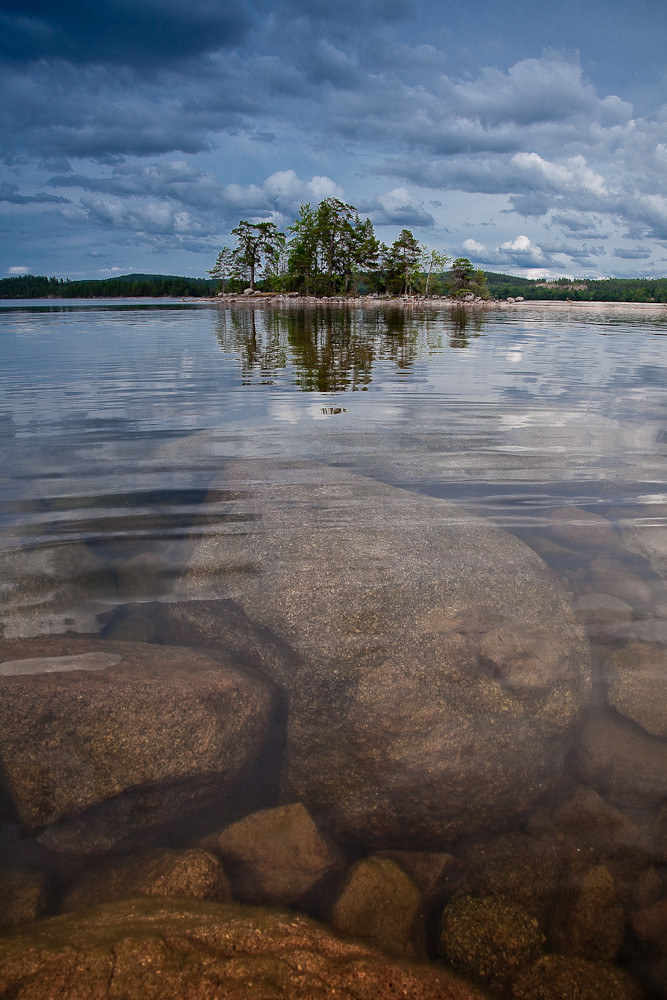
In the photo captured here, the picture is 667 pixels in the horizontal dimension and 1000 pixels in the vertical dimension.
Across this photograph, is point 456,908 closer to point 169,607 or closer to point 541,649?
point 541,649

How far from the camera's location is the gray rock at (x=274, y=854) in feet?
8.39

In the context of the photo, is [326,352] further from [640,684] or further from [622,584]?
[640,684]

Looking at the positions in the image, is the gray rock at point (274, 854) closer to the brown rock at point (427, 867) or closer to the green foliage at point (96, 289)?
the brown rock at point (427, 867)

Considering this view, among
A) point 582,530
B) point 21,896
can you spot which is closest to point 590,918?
point 21,896

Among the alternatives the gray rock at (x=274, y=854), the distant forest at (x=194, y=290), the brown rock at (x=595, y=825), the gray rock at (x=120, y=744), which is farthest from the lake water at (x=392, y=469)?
the distant forest at (x=194, y=290)

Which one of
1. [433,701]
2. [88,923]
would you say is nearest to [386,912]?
[433,701]

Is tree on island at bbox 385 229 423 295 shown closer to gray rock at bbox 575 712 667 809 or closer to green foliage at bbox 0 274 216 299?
green foliage at bbox 0 274 216 299

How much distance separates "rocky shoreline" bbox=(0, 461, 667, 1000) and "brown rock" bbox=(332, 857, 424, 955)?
0.04 ft

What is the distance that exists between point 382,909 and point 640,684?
210 cm

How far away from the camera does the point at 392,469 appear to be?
7008 mm

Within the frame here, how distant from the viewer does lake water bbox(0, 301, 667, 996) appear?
11.4 feet

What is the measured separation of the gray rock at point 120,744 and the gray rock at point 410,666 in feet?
1.34

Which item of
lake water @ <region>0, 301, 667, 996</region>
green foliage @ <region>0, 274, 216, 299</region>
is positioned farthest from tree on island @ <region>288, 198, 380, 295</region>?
lake water @ <region>0, 301, 667, 996</region>

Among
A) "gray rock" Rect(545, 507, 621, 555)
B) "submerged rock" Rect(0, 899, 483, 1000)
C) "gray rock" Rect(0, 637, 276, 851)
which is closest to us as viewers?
"submerged rock" Rect(0, 899, 483, 1000)
